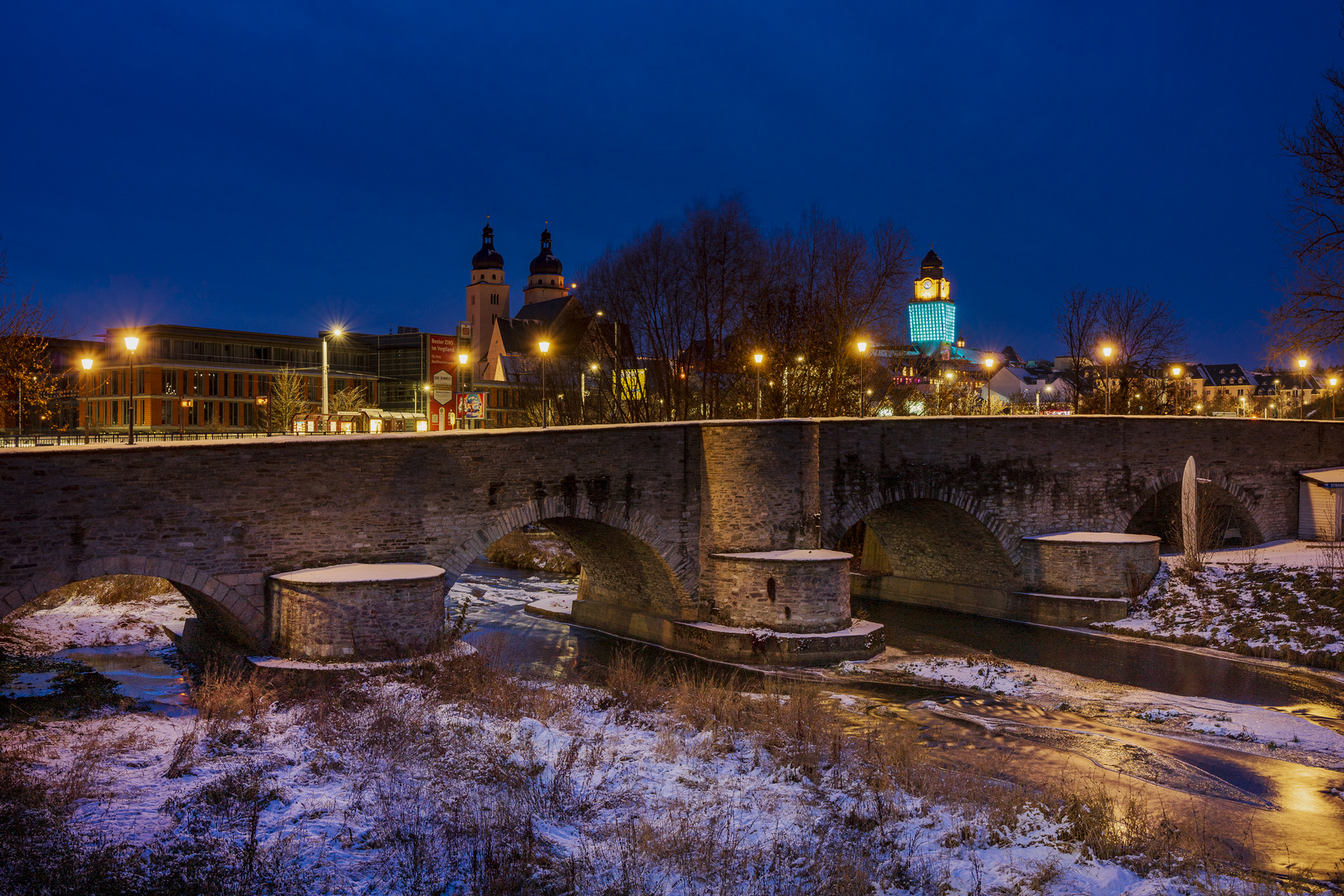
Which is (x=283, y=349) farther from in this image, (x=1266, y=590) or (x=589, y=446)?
(x=1266, y=590)

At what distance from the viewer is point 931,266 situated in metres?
155

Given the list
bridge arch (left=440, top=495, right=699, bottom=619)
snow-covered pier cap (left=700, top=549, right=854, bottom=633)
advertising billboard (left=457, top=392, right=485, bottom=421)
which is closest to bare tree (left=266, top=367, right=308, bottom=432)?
advertising billboard (left=457, top=392, right=485, bottom=421)

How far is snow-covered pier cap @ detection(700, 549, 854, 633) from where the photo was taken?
74.1ft

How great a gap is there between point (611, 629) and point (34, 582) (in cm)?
1371

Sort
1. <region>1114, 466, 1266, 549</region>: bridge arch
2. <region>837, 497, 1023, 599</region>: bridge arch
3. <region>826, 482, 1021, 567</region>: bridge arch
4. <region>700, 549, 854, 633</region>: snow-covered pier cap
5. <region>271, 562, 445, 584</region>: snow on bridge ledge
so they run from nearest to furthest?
<region>271, 562, 445, 584</region>: snow on bridge ledge
<region>700, 549, 854, 633</region>: snow-covered pier cap
<region>826, 482, 1021, 567</region>: bridge arch
<region>837, 497, 1023, 599</region>: bridge arch
<region>1114, 466, 1266, 549</region>: bridge arch

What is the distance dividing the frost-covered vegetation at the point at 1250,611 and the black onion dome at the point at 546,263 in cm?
8888

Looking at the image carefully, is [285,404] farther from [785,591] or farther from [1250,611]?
[1250,611]

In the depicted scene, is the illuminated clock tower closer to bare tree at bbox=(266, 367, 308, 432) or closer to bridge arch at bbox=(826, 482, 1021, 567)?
bare tree at bbox=(266, 367, 308, 432)

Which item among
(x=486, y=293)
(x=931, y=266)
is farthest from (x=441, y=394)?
(x=931, y=266)

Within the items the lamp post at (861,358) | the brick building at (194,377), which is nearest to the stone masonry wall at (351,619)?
the lamp post at (861,358)

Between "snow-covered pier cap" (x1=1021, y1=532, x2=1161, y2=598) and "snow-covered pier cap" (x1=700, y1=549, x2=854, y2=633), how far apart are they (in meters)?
7.52

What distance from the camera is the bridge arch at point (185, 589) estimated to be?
15234mm

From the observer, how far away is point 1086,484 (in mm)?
29078

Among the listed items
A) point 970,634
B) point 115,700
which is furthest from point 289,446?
point 970,634
